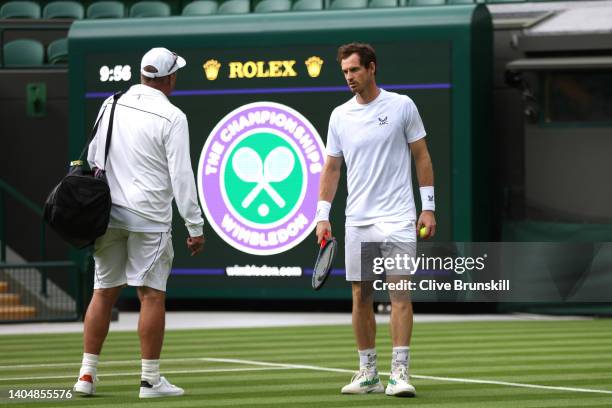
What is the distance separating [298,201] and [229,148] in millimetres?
1183

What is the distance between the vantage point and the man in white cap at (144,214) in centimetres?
909

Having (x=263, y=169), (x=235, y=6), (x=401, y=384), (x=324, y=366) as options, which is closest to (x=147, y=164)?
(x=401, y=384)

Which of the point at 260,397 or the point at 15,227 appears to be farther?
the point at 15,227

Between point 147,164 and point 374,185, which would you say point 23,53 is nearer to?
point 147,164

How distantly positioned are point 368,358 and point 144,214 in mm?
1574

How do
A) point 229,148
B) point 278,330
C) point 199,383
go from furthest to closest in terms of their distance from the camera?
point 229,148 < point 278,330 < point 199,383

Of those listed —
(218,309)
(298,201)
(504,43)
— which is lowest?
(218,309)

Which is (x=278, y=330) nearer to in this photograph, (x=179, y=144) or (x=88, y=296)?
(x=88, y=296)

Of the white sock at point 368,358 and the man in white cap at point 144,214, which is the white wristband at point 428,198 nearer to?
the white sock at point 368,358

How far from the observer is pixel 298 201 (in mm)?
19562

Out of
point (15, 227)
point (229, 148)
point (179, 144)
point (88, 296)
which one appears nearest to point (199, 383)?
point (179, 144)

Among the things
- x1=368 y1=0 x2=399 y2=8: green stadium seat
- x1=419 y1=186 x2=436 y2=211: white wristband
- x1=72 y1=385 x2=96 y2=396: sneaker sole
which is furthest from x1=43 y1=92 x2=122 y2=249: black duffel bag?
x1=368 y1=0 x2=399 y2=8: green stadium seat

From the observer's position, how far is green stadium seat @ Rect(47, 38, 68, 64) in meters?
22.4

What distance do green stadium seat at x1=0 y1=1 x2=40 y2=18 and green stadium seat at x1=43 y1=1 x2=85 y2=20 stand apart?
0.16 m
